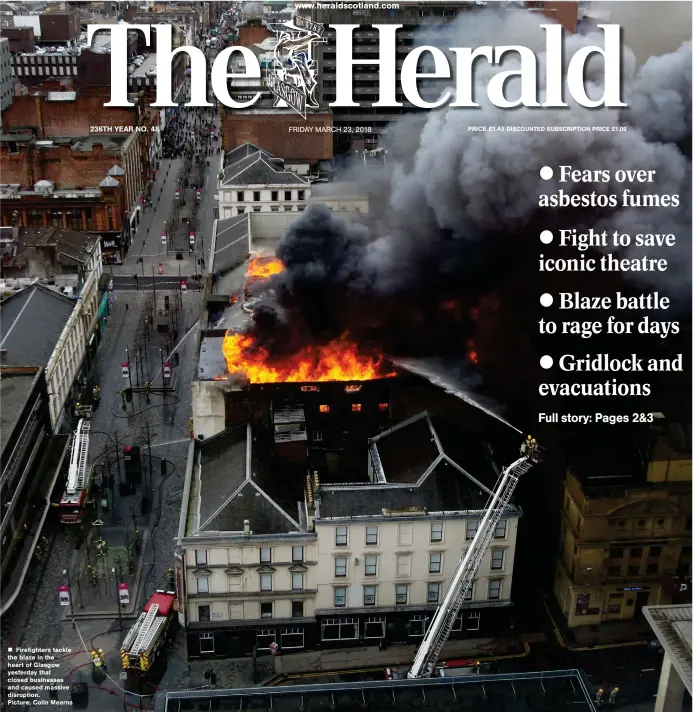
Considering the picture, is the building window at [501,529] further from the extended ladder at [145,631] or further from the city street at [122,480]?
the extended ladder at [145,631]

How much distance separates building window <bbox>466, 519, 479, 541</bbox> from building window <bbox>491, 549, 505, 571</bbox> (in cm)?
160

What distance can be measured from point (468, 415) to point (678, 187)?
49.5 ft

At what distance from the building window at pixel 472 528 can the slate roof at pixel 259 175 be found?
49.9m

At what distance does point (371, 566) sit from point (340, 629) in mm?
3454

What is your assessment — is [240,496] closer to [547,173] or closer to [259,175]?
[547,173]

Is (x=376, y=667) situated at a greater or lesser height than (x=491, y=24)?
lesser

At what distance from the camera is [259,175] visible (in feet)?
272

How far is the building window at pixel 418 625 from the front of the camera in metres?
40.6

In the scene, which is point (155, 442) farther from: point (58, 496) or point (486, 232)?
point (486, 232)

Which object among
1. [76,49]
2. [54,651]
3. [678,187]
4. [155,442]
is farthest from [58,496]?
[76,49]

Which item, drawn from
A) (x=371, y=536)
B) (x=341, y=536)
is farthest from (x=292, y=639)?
(x=371, y=536)

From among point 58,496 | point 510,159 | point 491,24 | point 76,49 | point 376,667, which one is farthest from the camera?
point 76,49

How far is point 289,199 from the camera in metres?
83.1

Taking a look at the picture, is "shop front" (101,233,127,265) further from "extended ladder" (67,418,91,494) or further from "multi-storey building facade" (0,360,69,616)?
"extended ladder" (67,418,91,494)
